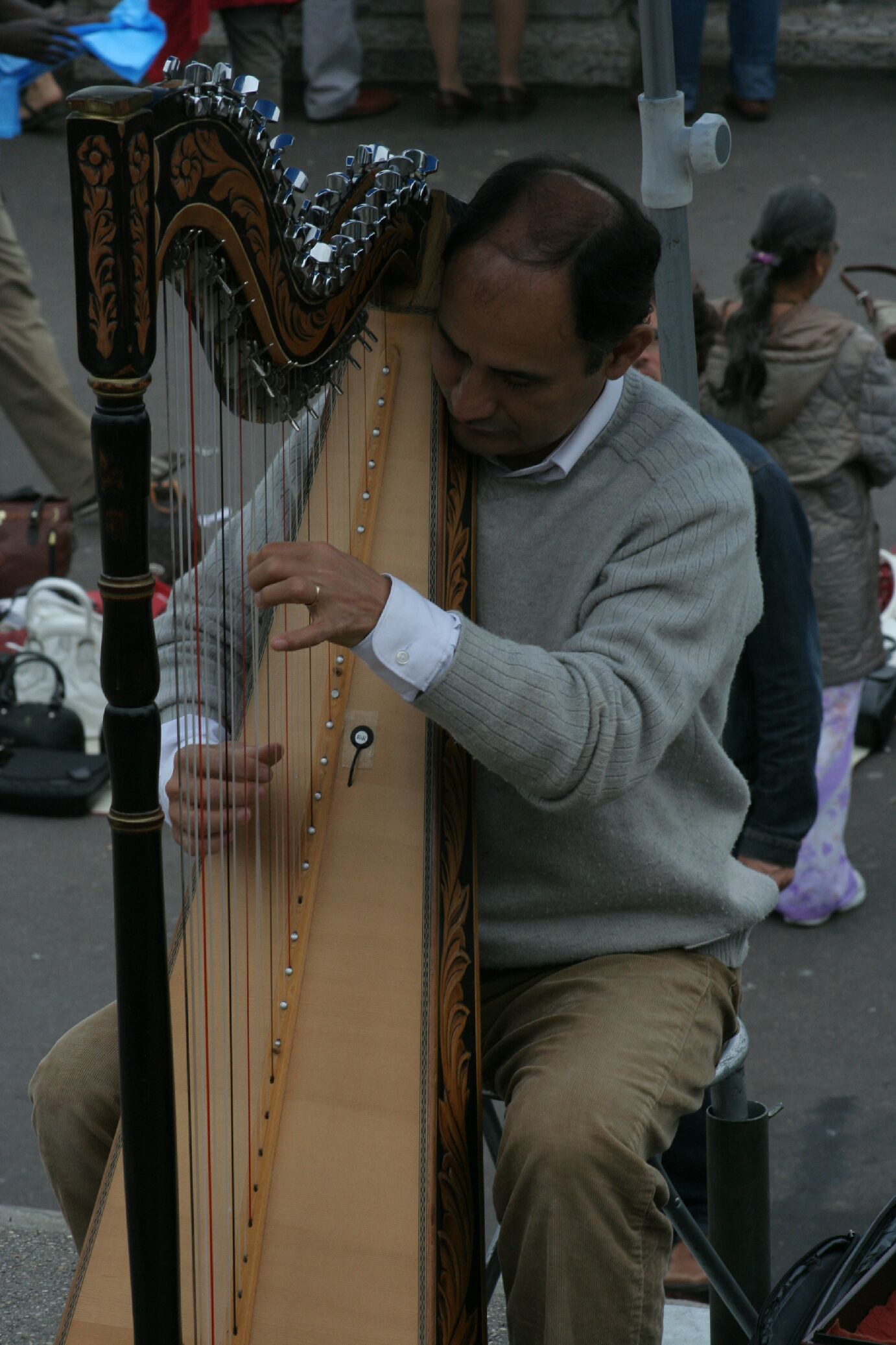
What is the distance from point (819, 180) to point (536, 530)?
660 cm

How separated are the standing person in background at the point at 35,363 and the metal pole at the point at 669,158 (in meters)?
3.30

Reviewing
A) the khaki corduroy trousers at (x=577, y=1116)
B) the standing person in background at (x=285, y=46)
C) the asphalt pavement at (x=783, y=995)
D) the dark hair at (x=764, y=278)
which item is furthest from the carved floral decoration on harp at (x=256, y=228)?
the standing person in background at (x=285, y=46)

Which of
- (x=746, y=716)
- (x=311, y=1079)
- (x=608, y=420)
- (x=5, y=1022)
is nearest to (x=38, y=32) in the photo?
(x=5, y=1022)

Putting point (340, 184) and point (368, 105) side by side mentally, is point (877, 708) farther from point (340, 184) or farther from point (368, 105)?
point (368, 105)

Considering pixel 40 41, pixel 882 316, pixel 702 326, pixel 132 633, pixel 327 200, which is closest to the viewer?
pixel 132 633

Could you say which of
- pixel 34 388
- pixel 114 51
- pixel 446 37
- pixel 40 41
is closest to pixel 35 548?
pixel 34 388

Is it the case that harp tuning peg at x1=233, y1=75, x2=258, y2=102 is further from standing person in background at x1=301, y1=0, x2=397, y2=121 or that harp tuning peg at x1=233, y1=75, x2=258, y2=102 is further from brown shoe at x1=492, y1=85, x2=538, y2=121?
brown shoe at x1=492, y1=85, x2=538, y2=121

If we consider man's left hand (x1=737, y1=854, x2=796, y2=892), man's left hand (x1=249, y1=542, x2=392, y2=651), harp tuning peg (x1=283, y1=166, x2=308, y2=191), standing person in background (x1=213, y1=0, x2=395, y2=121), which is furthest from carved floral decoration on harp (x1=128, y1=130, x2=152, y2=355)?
standing person in background (x1=213, y1=0, x2=395, y2=121)

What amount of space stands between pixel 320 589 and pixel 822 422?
2191mm

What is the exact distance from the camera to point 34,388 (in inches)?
206

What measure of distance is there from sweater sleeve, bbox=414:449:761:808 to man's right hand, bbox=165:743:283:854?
19cm

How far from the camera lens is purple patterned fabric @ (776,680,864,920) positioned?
3611 mm

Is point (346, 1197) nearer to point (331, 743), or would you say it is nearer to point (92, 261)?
point (331, 743)

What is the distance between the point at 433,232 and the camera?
75.1 inches
